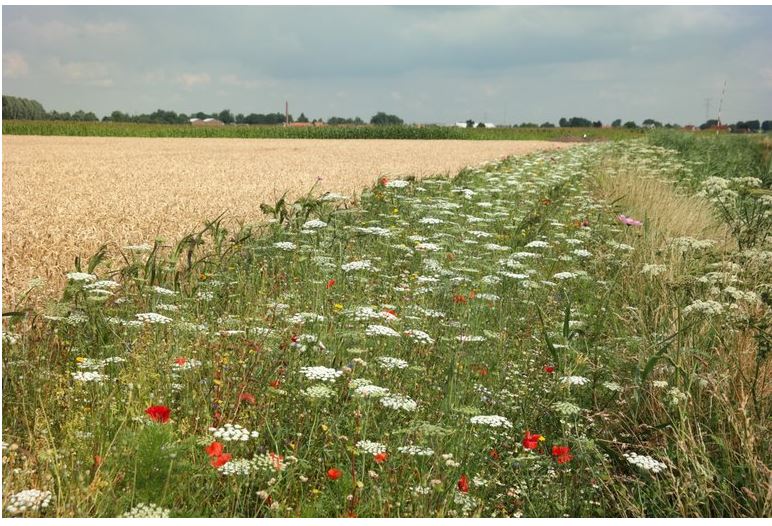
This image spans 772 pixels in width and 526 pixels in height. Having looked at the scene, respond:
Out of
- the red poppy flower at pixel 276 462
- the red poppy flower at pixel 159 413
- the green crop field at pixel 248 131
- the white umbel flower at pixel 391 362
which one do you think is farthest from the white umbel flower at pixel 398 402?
the green crop field at pixel 248 131

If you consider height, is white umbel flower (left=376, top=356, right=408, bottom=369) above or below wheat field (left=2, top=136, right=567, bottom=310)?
above

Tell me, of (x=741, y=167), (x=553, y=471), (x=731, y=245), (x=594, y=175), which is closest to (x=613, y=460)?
(x=553, y=471)

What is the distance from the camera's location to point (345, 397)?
3818mm

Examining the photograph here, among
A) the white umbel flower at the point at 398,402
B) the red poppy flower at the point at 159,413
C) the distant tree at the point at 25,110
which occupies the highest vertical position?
the distant tree at the point at 25,110

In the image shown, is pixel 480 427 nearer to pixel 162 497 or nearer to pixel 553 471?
pixel 553 471

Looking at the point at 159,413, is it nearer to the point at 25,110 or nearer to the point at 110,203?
the point at 110,203

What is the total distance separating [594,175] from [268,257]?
12.0m

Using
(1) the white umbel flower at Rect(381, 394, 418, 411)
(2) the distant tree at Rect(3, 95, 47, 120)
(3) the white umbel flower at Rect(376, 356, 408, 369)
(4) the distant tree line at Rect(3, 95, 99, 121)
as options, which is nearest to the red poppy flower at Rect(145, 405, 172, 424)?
(1) the white umbel flower at Rect(381, 394, 418, 411)

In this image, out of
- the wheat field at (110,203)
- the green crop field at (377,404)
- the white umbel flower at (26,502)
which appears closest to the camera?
the white umbel flower at (26,502)

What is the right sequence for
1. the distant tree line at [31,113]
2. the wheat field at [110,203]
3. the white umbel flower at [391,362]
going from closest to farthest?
the white umbel flower at [391,362] < the wheat field at [110,203] < the distant tree line at [31,113]

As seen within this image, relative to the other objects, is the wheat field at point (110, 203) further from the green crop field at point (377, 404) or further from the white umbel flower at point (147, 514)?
the white umbel flower at point (147, 514)

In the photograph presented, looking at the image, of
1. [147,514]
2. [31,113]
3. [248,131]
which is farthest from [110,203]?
[31,113]

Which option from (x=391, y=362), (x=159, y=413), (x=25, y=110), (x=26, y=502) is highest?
(x=25, y=110)

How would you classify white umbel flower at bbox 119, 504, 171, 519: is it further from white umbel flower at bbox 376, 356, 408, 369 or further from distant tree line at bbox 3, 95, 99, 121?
distant tree line at bbox 3, 95, 99, 121
